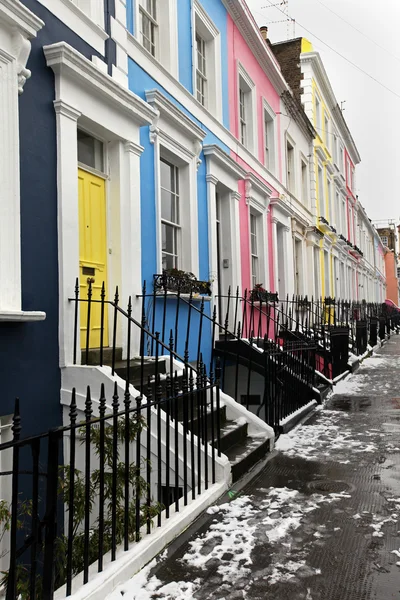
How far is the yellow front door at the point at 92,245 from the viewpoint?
19.1 ft

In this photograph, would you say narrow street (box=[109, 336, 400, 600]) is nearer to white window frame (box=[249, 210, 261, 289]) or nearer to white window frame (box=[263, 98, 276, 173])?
white window frame (box=[249, 210, 261, 289])

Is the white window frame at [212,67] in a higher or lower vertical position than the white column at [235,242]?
higher

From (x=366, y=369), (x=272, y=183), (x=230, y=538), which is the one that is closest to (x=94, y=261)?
(x=230, y=538)

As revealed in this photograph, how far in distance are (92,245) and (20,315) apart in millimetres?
1884

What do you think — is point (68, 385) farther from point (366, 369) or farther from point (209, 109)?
point (366, 369)

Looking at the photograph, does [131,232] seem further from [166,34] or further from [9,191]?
[166,34]

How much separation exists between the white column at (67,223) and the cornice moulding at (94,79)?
35 cm

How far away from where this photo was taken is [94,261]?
19.8ft

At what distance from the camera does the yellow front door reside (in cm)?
582

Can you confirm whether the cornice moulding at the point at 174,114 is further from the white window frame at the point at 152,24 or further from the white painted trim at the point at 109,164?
the white window frame at the point at 152,24

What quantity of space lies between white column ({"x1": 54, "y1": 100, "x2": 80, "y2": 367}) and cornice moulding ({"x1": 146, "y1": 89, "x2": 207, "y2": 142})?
2.07 meters

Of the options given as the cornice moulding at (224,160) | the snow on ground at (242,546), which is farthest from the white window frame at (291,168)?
the snow on ground at (242,546)

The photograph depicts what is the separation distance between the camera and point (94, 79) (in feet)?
18.4

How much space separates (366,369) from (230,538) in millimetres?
11431
